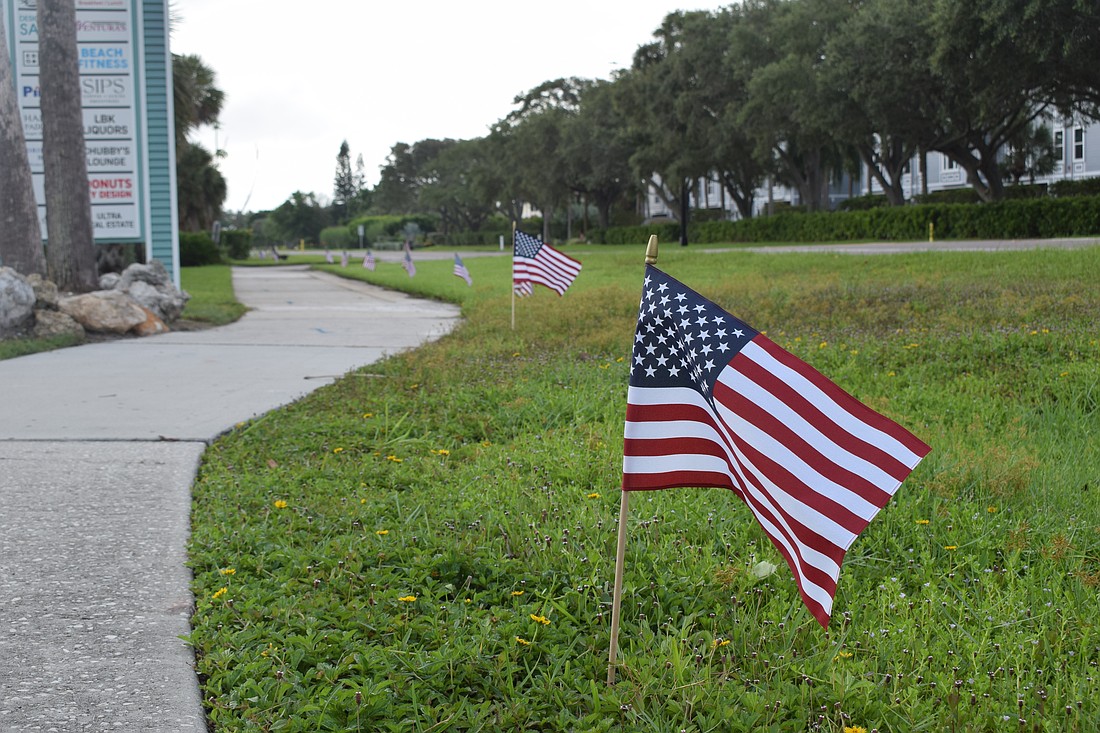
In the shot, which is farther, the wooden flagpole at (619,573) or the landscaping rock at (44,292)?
the landscaping rock at (44,292)

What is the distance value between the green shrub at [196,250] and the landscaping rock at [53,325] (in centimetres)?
3127

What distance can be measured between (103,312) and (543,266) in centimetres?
505

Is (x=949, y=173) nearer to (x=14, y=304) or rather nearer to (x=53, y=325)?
(x=53, y=325)

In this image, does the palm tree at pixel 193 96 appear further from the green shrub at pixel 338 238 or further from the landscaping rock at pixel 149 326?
the green shrub at pixel 338 238

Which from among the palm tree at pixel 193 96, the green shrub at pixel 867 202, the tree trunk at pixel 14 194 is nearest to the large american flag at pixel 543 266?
the tree trunk at pixel 14 194

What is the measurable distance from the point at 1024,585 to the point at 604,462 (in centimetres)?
213

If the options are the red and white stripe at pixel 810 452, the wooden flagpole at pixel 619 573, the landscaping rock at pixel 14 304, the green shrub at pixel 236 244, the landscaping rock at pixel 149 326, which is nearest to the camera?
the red and white stripe at pixel 810 452

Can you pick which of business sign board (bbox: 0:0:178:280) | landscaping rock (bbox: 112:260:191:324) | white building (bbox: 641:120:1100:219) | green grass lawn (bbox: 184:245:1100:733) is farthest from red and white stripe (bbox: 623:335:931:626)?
white building (bbox: 641:120:1100:219)

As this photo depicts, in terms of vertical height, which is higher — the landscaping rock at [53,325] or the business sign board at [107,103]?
the business sign board at [107,103]

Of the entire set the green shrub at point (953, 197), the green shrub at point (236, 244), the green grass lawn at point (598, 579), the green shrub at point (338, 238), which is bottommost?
the green grass lawn at point (598, 579)

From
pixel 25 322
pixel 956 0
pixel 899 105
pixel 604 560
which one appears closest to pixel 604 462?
pixel 604 560

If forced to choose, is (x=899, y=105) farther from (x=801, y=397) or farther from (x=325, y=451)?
(x=801, y=397)

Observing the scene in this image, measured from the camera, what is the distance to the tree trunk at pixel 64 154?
12.7 meters

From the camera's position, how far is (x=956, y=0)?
23.7m
